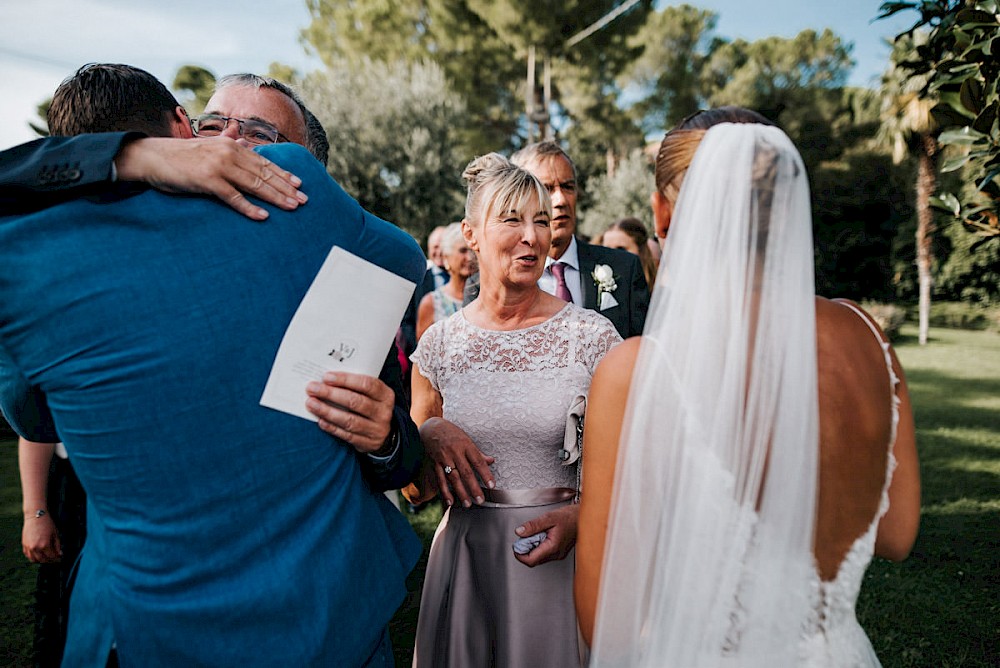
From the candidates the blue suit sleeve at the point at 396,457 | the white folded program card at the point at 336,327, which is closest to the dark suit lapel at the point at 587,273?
the blue suit sleeve at the point at 396,457

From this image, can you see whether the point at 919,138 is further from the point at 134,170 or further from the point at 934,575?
the point at 134,170

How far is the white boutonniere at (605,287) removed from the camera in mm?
3408

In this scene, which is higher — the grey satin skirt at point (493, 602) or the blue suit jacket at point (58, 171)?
the blue suit jacket at point (58, 171)

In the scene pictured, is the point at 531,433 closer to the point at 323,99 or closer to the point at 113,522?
the point at 113,522

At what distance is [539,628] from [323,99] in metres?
19.5

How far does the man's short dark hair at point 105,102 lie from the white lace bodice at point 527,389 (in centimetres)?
145

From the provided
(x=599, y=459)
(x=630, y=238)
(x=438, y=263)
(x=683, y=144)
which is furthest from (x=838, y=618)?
(x=438, y=263)

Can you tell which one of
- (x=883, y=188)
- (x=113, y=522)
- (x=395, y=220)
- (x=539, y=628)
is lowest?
(x=539, y=628)

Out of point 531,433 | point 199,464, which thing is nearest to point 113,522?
point 199,464

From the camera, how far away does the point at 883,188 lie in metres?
30.8

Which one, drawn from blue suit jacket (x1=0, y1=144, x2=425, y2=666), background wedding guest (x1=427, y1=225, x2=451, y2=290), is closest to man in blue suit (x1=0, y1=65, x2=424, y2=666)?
blue suit jacket (x1=0, y1=144, x2=425, y2=666)

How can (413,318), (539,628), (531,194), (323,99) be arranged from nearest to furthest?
(539,628) < (531,194) < (413,318) < (323,99)

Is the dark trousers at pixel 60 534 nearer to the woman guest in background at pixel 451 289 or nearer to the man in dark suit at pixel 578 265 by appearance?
the man in dark suit at pixel 578 265

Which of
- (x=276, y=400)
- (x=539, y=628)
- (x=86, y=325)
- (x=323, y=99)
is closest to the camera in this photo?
(x=86, y=325)
